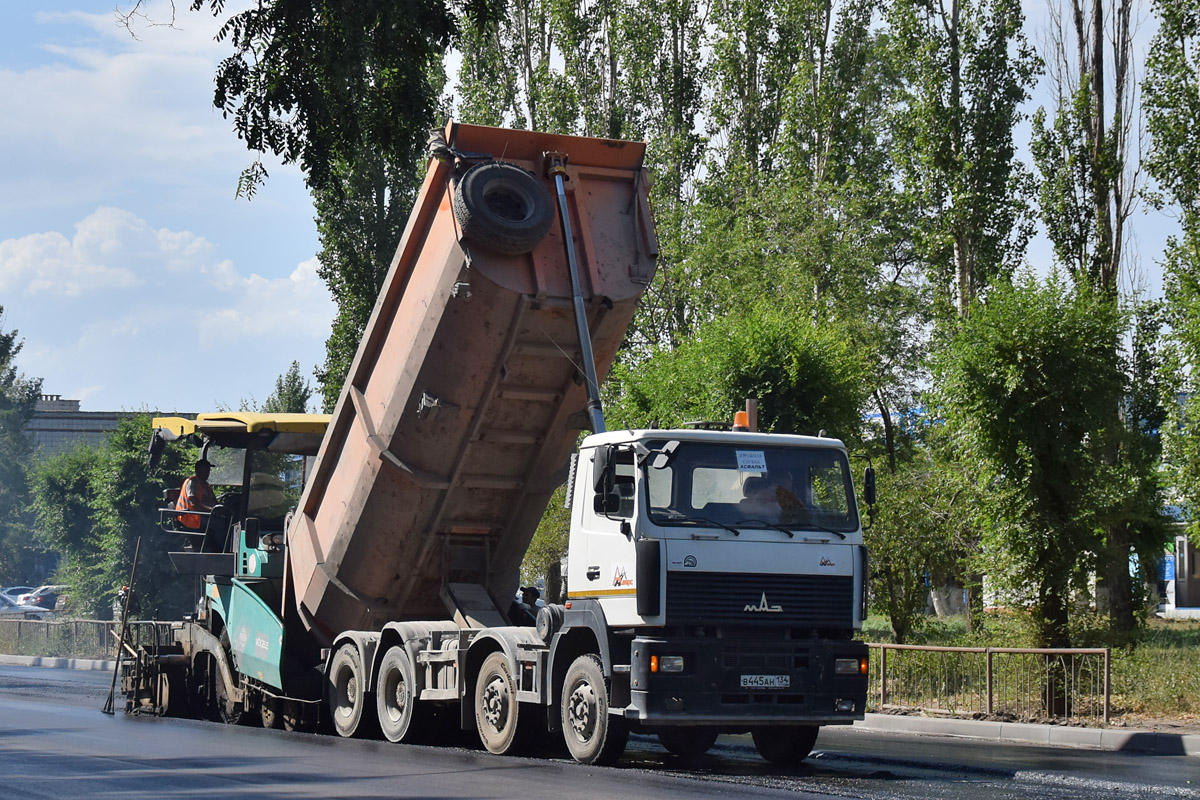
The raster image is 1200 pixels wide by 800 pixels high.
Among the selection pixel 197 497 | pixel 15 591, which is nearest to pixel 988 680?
pixel 197 497

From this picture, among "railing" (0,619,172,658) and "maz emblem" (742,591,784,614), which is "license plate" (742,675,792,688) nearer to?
"maz emblem" (742,591,784,614)

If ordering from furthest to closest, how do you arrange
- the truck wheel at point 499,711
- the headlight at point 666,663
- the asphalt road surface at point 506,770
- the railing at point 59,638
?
the railing at point 59,638, the truck wheel at point 499,711, the headlight at point 666,663, the asphalt road surface at point 506,770

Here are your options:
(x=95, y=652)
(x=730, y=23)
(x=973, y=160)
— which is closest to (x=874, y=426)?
(x=973, y=160)

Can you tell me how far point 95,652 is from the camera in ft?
Result: 106

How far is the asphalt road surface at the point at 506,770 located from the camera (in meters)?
9.00

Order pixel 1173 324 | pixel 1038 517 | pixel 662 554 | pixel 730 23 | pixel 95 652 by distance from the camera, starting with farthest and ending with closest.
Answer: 1. pixel 730 23
2. pixel 95 652
3. pixel 1173 324
4. pixel 1038 517
5. pixel 662 554

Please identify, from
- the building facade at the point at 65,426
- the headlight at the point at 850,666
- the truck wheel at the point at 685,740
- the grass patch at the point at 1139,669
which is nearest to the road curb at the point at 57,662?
the grass patch at the point at 1139,669

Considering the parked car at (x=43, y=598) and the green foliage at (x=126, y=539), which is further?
the parked car at (x=43, y=598)

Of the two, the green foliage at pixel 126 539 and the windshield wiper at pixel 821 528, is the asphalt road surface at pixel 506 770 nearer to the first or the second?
the windshield wiper at pixel 821 528

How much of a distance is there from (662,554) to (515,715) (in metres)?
2.27

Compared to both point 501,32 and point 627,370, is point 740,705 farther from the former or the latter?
point 501,32

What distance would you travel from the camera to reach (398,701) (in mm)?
12961

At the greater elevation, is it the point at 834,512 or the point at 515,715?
the point at 834,512

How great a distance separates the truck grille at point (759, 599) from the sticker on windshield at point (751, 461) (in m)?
0.87
